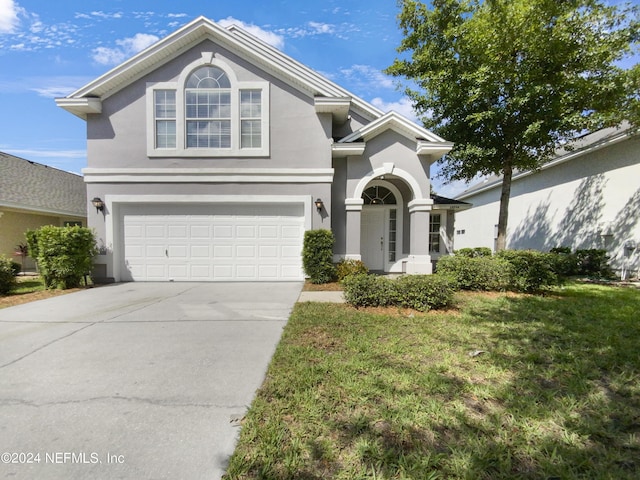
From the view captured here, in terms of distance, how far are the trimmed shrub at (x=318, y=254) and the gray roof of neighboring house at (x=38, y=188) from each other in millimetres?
13133

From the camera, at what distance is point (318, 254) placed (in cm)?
880

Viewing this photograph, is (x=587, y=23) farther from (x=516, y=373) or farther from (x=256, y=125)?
(x=516, y=373)

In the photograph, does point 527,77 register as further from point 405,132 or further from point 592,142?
point 592,142

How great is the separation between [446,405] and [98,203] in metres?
10.8

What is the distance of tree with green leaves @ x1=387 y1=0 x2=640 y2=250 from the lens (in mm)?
9641

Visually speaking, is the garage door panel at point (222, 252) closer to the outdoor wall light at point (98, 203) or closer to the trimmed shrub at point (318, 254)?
the trimmed shrub at point (318, 254)

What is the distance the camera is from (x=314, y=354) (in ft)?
12.4

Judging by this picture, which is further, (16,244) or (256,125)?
(16,244)

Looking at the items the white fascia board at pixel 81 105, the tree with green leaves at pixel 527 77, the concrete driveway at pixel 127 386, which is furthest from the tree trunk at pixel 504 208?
the white fascia board at pixel 81 105

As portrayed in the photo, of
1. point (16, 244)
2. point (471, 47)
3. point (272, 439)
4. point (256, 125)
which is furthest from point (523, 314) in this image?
point (16, 244)

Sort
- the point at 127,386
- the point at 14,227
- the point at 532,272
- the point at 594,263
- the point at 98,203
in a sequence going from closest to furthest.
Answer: the point at 127,386 < the point at 532,272 < the point at 98,203 < the point at 594,263 < the point at 14,227

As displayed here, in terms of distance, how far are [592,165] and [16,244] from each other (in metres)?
26.2

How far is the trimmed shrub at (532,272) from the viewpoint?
7129 mm

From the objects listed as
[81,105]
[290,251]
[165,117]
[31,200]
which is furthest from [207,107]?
[31,200]
